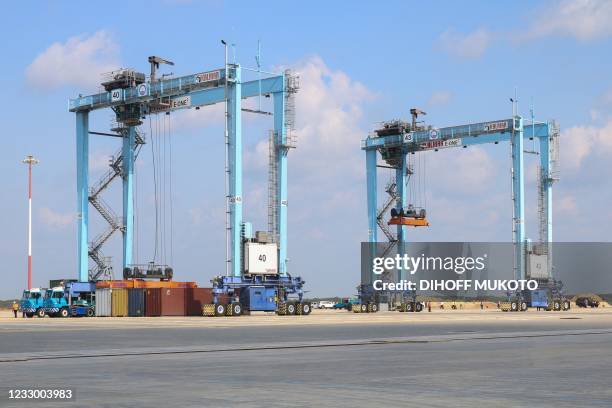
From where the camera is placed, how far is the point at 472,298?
603ft

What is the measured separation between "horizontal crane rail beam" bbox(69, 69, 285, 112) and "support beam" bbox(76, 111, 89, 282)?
5.53 meters

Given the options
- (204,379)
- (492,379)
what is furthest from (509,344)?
(204,379)

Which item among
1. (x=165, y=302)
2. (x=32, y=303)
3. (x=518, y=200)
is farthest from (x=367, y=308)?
(x=32, y=303)

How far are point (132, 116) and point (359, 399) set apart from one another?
2994 inches

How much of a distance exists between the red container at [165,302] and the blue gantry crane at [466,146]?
2871 centimetres

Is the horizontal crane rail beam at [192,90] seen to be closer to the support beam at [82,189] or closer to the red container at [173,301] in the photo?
the support beam at [82,189]

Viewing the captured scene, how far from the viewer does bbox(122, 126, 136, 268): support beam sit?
87.1m

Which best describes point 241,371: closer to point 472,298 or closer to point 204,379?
point 204,379

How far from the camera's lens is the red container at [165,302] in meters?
80.6

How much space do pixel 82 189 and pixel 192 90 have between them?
16503 mm

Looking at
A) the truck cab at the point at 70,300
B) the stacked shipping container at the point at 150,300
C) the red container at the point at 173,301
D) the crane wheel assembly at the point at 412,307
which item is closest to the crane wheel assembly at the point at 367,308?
the crane wheel assembly at the point at 412,307

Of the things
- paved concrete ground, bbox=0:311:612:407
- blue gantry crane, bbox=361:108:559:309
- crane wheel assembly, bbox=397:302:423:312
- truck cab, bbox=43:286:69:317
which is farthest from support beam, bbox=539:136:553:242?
paved concrete ground, bbox=0:311:612:407

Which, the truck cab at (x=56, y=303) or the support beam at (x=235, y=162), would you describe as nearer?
the support beam at (x=235, y=162)

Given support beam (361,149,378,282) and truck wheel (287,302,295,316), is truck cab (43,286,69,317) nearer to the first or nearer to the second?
truck wheel (287,302,295,316)
